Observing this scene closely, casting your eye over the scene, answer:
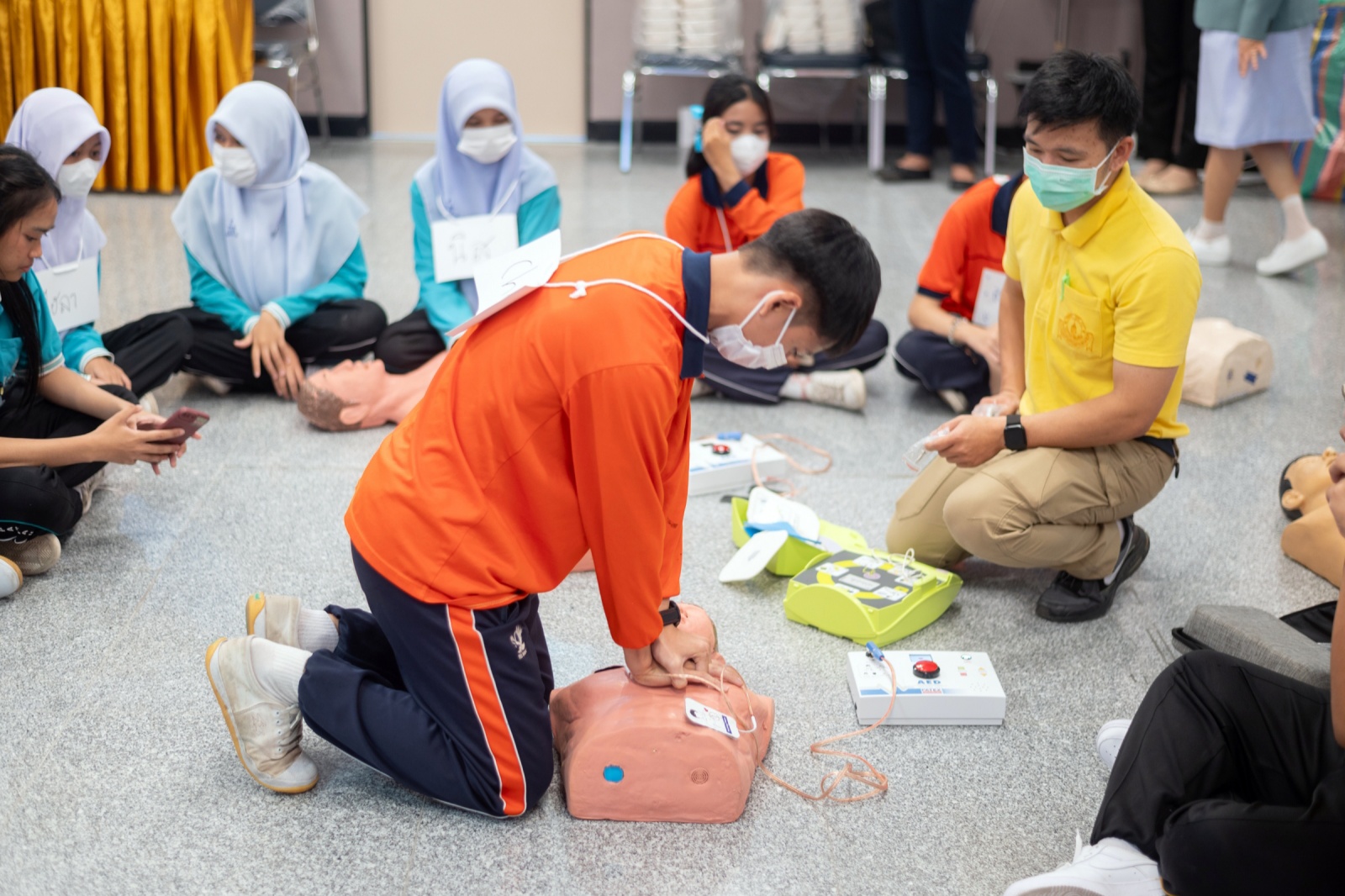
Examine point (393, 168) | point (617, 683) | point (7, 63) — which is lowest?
point (617, 683)

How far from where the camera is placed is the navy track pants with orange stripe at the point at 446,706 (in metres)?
1.71

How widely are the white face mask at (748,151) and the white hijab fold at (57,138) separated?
63.5 inches

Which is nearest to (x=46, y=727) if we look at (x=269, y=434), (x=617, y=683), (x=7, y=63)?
(x=617, y=683)

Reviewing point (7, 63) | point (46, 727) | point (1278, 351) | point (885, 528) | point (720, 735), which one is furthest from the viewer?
point (7, 63)

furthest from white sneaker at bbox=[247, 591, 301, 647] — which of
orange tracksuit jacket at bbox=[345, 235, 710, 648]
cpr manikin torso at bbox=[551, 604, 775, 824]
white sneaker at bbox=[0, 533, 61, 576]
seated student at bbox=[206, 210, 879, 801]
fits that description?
white sneaker at bbox=[0, 533, 61, 576]

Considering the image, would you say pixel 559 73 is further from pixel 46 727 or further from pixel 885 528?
pixel 46 727

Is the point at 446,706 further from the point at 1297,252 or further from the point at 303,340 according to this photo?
the point at 1297,252

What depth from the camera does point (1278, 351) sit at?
3939 mm

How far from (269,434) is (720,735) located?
6.02ft

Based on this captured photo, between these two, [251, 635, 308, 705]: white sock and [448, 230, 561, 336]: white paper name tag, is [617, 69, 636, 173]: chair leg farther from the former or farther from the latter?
[251, 635, 308, 705]: white sock

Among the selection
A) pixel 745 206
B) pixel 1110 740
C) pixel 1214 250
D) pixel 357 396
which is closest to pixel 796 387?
pixel 745 206

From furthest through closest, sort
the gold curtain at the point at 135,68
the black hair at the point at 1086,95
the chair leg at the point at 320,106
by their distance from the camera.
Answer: the chair leg at the point at 320,106 → the gold curtain at the point at 135,68 → the black hair at the point at 1086,95

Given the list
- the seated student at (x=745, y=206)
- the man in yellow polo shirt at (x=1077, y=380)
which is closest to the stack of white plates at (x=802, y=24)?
the seated student at (x=745, y=206)

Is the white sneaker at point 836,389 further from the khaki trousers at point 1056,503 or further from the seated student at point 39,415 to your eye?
the seated student at point 39,415
